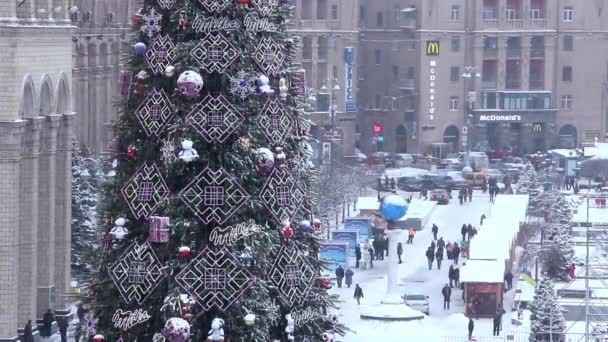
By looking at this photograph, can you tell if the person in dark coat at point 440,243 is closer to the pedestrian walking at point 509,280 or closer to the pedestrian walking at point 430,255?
the pedestrian walking at point 430,255

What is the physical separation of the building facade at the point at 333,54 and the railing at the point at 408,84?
10.5 ft

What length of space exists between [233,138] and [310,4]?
304ft

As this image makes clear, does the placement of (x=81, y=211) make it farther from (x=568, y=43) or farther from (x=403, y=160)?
(x=568, y=43)

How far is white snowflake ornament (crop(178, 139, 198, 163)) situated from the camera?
25.6m

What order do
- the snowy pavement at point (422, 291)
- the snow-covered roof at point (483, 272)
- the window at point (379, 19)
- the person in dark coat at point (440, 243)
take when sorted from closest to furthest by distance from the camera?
the snowy pavement at point (422, 291) → the snow-covered roof at point (483, 272) → the person in dark coat at point (440, 243) → the window at point (379, 19)

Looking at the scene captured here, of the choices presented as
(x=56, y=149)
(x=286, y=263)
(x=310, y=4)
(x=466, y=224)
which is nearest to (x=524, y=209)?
(x=466, y=224)

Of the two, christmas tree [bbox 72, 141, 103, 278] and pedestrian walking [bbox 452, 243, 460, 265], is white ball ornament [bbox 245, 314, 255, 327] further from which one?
pedestrian walking [bbox 452, 243, 460, 265]

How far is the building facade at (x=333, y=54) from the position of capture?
117 meters

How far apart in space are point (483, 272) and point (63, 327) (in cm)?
1522

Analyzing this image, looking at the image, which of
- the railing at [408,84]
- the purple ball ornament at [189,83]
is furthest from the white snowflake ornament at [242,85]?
the railing at [408,84]

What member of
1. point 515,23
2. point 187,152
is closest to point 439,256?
point 187,152

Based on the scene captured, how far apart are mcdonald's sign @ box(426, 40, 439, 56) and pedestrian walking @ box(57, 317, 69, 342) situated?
6949cm

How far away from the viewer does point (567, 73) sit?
398 ft

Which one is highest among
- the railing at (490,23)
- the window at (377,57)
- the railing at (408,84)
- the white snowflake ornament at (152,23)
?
the white snowflake ornament at (152,23)
